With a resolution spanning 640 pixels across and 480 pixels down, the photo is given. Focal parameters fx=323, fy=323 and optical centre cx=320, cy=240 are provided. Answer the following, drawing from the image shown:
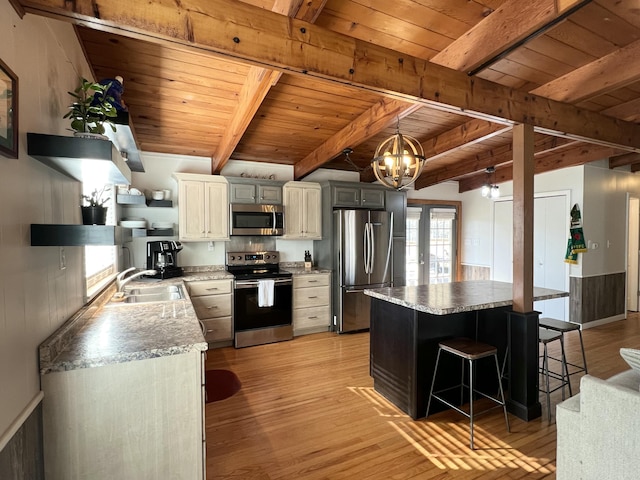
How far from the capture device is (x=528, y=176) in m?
2.68

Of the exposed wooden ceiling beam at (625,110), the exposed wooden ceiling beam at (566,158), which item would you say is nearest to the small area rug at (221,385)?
the exposed wooden ceiling beam at (625,110)

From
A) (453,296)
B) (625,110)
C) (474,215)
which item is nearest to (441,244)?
(474,215)

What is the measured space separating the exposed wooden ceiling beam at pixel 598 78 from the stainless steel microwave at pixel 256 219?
3117 mm

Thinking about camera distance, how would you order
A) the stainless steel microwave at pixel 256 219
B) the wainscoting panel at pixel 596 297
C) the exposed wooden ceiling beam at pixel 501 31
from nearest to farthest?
the exposed wooden ceiling beam at pixel 501 31 < the stainless steel microwave at pixel 256 219 < the wainscoting panel at pixel 596 297

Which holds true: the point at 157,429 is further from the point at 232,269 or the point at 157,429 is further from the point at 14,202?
the point at 232,269

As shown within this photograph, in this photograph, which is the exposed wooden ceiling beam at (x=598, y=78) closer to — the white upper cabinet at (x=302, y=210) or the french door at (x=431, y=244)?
the white upper cabinet at (x=302, y=210)

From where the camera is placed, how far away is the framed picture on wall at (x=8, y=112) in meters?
1.02

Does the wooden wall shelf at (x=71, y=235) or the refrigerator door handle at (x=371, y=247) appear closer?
the wooden wall shelf at (x=71, y=235)

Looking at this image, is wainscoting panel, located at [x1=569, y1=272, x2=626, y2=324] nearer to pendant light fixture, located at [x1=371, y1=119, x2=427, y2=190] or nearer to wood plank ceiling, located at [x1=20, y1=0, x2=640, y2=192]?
wood plank ceiling, located at [x1=20, y1=0, x2=640, y2=192]

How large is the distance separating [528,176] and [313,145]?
2505 millimetres

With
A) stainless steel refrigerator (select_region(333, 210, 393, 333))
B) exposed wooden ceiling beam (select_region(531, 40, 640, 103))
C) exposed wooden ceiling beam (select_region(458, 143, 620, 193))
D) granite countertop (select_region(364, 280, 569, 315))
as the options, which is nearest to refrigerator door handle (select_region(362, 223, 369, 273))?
stainless steel refrigerator (select_region(333, 210, 393, 333))

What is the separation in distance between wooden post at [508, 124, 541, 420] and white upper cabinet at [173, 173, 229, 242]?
3259 mm

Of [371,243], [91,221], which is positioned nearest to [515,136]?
[371,243]

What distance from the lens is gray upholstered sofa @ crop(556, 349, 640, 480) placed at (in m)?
1.42
